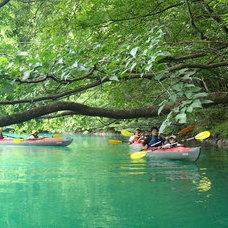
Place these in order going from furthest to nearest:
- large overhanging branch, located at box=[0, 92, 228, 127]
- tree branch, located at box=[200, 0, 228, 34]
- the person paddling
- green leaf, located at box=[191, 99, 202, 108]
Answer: the person paddling, tree branch, located at box=[200, 0, 228, 34], large overhanging branch, located at box=[0, 92, 228, 127], green leaf, located at box=[191, 99, 202, 108]

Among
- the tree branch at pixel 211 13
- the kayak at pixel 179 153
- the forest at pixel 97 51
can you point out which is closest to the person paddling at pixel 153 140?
the kayak at pixel 179 153

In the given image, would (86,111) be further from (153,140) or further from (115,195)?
(153,140)

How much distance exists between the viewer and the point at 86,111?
5.04 metres

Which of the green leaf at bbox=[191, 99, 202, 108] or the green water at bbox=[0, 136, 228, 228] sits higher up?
the green leaf at bbox=[191, 99, 202, 108]

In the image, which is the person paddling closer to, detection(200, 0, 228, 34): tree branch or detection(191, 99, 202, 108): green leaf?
detection(200, 0, 228, 34): tree branch

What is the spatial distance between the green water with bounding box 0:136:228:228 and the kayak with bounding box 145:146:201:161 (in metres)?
0.26

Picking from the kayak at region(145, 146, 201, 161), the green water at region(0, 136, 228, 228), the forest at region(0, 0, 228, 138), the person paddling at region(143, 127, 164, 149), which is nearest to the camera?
the forest at region(0, 0, 228, 138)

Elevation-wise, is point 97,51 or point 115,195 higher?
point 97,51

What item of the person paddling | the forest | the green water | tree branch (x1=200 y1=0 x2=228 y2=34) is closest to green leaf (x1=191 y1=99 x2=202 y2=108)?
the forest

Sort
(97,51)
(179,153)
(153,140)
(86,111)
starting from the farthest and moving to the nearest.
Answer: (153,140) → (179,153) → (97,51) → (86,111)

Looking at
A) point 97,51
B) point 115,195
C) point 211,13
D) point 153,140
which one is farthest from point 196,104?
point 153,140

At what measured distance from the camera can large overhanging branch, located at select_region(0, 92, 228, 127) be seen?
13.0 feet

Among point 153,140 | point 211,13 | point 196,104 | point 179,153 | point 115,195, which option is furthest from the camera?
point 153,140

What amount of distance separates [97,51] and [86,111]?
0.92m
